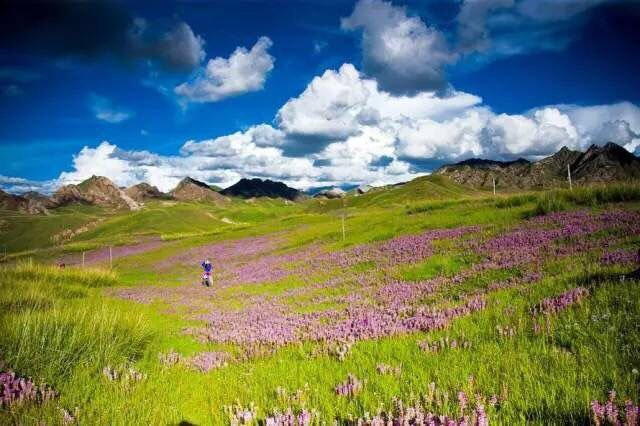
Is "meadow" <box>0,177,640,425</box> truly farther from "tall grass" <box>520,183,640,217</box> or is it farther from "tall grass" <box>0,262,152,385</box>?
"tall grass" <box>520,183,640,217</box>

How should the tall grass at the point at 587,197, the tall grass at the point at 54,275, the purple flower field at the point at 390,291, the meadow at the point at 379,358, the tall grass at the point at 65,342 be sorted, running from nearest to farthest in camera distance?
the meadow at the point at 379,358 < the tall grass at the point at 65,342 < the purple flower field at the point at 390,291 < the tall grass at the point at 54,275 < the tall grass at the point at 587,197

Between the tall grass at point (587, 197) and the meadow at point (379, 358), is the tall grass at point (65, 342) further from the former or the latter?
the tall grass at point (587, 197)

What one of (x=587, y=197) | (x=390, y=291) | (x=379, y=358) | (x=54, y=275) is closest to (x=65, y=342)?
(x=379, y=358)

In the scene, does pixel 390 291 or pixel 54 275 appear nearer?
pixel 390 291

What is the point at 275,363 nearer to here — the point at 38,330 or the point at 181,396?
the point at 181,396

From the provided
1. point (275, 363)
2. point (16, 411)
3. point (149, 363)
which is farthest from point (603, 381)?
point (149, 363)

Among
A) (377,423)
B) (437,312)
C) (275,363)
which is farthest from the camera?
(437,312)

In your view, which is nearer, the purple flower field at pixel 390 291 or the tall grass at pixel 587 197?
the purple flower field at pixel 390 291

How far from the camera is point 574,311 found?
6.00m

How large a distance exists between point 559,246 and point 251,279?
18358 mm

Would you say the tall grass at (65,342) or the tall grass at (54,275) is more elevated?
the tall grass at (65,342)

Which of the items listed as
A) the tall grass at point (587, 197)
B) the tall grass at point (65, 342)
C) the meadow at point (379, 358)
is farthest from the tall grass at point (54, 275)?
the tall grass at point (587, 197)

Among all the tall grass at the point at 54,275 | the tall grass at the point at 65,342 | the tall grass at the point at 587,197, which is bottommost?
the tall grass at the point at 54,275

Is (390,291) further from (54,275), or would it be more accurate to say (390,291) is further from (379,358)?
(54,275)
